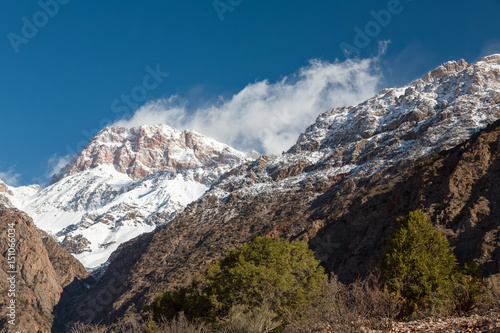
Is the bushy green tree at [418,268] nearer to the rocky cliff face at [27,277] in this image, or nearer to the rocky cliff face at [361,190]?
the rocky cliff face at [361,190]

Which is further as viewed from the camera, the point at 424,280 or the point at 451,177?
the point at 451,177

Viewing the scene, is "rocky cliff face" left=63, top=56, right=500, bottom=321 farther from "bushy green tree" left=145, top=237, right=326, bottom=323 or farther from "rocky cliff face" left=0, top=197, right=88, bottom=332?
"bushy green tree" left=145, top=237, right=326, bottom=323

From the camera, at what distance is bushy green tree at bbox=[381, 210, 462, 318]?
20844mm

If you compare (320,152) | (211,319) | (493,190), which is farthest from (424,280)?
(320,152)

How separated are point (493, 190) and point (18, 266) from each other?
11369cm

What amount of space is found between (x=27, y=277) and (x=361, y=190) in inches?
3663

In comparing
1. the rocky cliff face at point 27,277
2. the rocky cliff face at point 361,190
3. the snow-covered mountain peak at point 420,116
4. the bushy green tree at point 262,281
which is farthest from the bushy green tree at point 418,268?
the rocky cliff face at point 27,277

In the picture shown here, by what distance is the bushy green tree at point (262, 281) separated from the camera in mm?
23328

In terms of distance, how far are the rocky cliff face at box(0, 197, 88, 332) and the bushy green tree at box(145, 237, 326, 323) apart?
66865 millimetres

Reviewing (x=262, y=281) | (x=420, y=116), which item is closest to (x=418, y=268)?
(x=262, y=281)

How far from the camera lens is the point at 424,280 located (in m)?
21.4

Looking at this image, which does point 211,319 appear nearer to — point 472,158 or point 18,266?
point 472,158

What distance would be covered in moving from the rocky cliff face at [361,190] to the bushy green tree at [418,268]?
11215 mm

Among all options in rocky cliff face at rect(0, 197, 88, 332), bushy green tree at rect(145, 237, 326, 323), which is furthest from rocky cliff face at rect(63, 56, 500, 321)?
bushy green tree at rect(145, 237, 326, 323)
